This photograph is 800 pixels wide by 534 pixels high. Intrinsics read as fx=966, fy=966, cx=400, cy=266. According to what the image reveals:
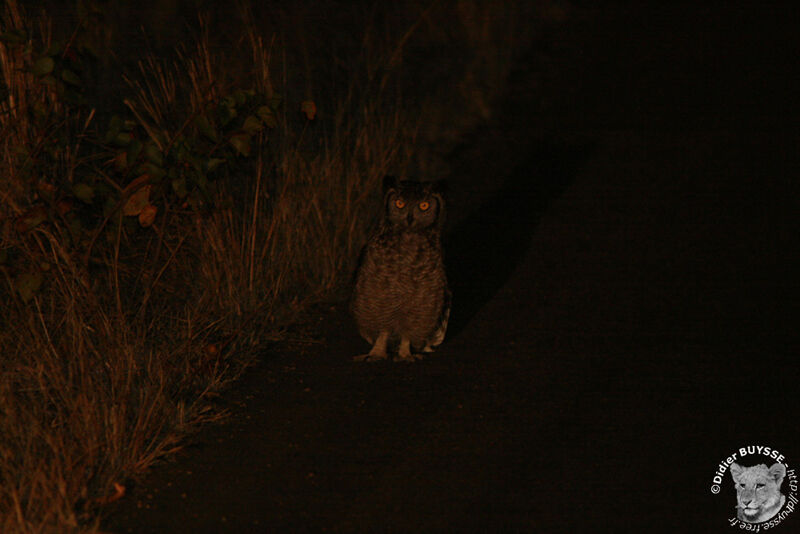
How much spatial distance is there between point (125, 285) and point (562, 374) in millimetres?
2749

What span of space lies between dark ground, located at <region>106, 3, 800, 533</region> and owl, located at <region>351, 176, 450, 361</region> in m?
0.32

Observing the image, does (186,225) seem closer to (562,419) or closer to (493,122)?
(562,419)

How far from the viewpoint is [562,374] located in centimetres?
548

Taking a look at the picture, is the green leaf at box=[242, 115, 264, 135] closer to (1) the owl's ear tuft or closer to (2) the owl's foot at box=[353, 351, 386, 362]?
(1) the owl's ear tuft

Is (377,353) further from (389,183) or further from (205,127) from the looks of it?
(205,127)

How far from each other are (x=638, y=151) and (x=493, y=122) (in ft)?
5.83

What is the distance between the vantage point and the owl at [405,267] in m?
5.25

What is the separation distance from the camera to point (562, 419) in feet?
16.2

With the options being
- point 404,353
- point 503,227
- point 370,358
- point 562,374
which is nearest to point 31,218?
point 370,358

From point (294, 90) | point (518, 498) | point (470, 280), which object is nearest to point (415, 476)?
point (518, 498)

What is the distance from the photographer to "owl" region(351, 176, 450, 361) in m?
5.25

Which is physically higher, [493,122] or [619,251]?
[493,122]

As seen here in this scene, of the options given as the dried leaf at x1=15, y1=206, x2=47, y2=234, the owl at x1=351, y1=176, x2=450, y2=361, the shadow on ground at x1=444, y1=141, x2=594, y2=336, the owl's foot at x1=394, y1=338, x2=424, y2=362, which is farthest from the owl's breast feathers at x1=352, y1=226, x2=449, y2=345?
the dried leaf at x1=15, y1=206, x2=47, y2=234

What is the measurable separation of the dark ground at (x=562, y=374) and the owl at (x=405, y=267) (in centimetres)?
32
